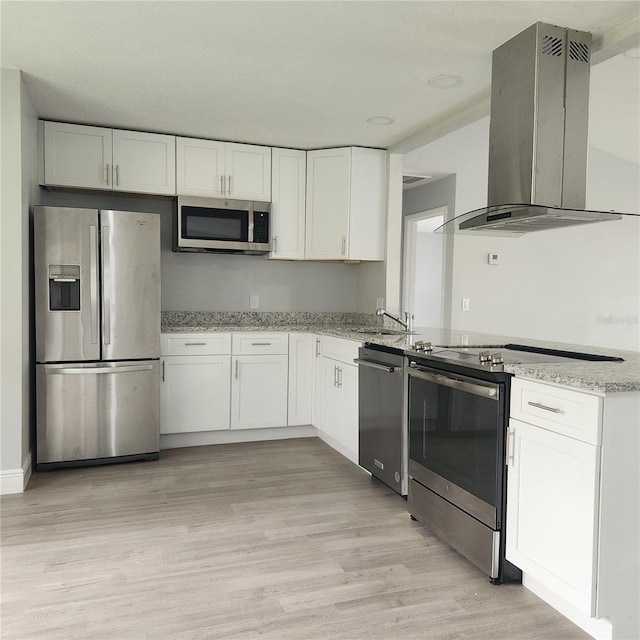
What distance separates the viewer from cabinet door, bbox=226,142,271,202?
174 inches

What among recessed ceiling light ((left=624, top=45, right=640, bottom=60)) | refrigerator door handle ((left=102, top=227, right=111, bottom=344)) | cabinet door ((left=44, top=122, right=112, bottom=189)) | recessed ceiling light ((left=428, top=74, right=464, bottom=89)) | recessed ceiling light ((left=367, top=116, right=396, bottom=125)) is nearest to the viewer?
recessed ceiling light ((left=624, top=45, right=640, bottom=60))

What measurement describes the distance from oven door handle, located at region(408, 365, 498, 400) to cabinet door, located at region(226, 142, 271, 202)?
2.30m

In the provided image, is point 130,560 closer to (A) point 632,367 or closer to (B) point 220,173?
(A) point 632,367

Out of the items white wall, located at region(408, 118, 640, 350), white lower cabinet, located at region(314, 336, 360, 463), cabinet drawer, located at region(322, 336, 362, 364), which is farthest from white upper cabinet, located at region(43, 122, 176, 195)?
white wall, located at region(408, 118, 640, 350)

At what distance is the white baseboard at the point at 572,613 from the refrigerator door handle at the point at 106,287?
9.23 ft

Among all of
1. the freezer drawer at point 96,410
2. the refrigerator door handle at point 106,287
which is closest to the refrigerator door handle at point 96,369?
the freezer drawer at point 96,410

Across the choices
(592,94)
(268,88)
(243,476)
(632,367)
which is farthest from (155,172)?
(632,367)

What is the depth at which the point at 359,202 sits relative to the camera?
4.45 m

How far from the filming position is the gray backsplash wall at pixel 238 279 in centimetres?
449

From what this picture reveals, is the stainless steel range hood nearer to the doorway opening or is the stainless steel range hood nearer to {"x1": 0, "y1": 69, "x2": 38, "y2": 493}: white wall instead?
{"x1": 0, "y1": 69, "x2": 38, "y2": 493}: white wall

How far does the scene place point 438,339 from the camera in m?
3.34

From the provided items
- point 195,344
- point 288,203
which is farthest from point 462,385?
point 288,203

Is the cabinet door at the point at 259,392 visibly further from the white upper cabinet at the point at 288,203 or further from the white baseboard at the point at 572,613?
the white baseboard at the point at 572,613

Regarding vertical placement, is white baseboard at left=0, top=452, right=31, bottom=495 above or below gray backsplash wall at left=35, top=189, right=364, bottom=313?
below
